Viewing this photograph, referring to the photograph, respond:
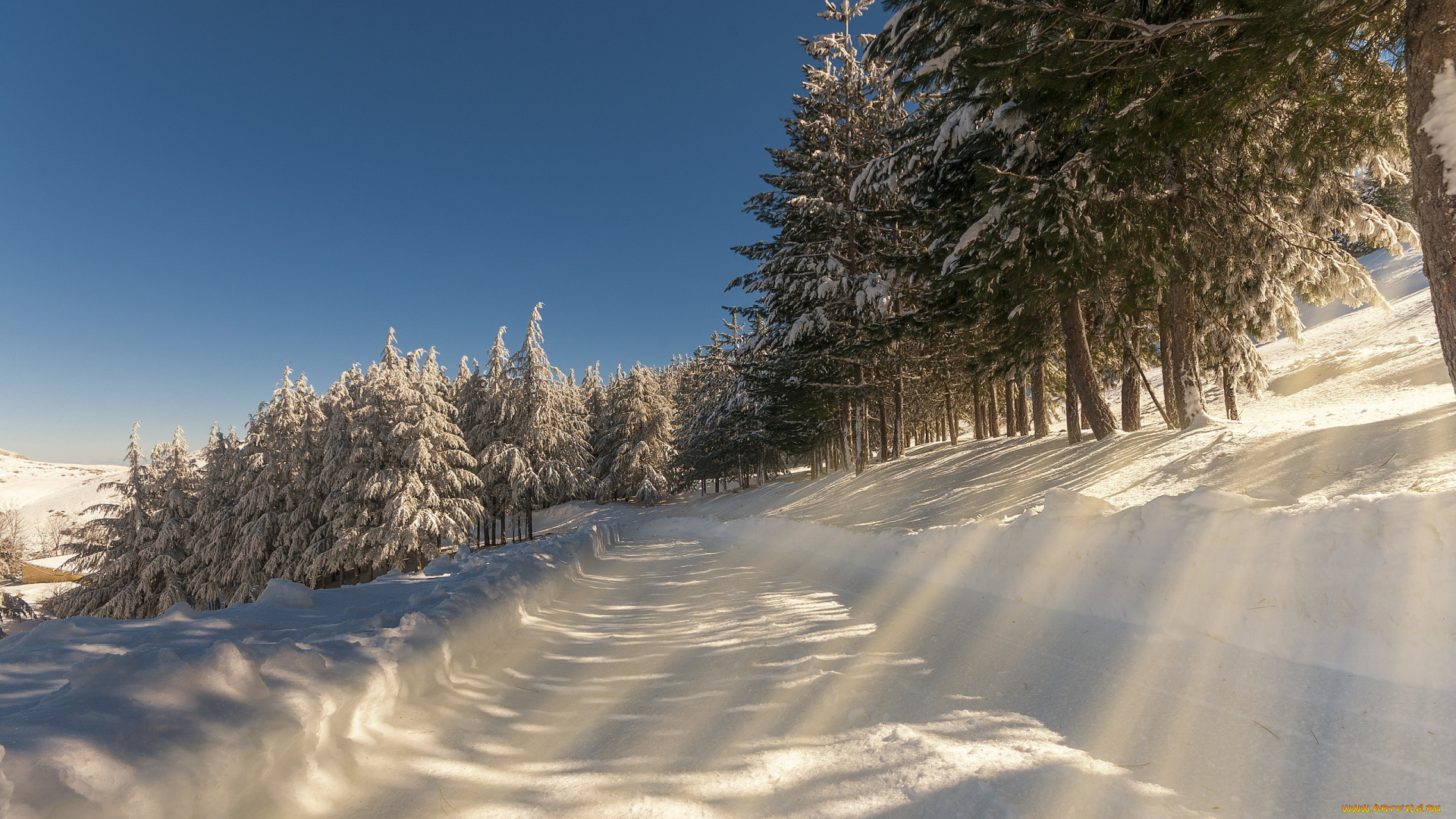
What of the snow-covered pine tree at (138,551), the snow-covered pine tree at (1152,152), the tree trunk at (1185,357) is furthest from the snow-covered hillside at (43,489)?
the tree trunk at (1185,357)

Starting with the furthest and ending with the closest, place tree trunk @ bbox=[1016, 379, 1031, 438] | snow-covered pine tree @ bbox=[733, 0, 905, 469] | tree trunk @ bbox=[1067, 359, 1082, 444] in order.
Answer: tree trunk @ bbox=[1016, 379, 1031, 438], snow-covered pine tree @ bbox=[733, 0, 905, 469], tree trunk @ bbox=[1067, 359, 1082, 444]

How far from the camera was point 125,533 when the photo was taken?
2492cm

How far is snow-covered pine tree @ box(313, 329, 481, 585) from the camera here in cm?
2298

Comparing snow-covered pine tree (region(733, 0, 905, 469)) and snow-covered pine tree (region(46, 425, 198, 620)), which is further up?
snow-covered pine tree (region(733, 0, 905, 469))

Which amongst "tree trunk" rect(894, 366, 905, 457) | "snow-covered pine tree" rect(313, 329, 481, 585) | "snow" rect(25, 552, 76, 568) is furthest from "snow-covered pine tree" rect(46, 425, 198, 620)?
"snow" rect(25, 552, 76, 568)

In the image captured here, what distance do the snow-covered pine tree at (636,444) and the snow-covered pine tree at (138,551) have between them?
25.1 meters

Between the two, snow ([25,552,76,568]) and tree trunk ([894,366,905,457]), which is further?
snow ([25,552,76,568])

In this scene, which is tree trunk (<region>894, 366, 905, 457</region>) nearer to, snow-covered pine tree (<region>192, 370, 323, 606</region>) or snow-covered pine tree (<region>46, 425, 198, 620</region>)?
snow-covered pine tree (<region>192, 370, 323, 606</region>)

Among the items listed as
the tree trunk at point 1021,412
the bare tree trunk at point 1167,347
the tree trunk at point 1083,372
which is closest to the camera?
the tree trunk at point 1083,372

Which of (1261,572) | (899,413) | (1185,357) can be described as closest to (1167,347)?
(1185,357)

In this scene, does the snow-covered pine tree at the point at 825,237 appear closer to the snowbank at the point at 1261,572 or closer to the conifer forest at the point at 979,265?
the conifer forest at the point at 979,265

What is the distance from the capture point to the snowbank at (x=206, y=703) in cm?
223

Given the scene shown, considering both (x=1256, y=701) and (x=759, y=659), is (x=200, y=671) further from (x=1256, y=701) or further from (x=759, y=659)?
(x=1256, y=701)

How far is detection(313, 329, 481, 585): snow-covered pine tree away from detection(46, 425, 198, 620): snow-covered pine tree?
6.61 metres
